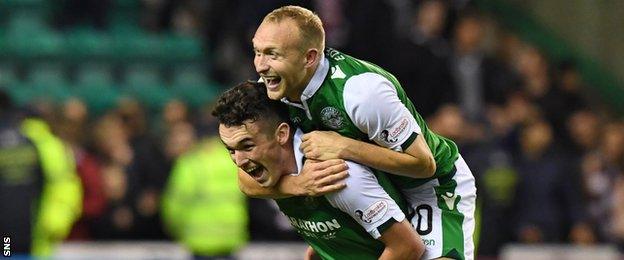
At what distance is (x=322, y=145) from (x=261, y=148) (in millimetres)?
219

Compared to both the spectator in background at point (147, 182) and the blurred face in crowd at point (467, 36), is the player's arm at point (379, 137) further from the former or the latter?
the blurred face in crowd at point (467, 36)

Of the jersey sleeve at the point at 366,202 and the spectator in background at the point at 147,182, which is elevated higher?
the jersey sleeve at the point at 366,202

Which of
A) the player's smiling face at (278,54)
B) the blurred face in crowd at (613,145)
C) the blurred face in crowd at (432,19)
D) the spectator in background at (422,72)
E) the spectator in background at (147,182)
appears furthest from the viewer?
the blurred face in crowd at (432,19)

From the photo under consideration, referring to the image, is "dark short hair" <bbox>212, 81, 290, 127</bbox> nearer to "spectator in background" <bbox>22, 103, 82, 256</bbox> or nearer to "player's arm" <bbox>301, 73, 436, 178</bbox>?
"player's arm" <bbox>301, 73, 436, 178</bbox>

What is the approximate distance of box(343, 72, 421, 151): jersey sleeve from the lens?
17.4ft

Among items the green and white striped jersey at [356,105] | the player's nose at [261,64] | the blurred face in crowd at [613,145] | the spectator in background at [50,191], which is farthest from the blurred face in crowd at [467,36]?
the player's nose at [261,64]

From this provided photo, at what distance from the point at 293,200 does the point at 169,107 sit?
17.7 feet

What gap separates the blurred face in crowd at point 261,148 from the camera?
5383 mm

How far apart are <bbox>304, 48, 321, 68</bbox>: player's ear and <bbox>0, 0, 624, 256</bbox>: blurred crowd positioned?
366 cm

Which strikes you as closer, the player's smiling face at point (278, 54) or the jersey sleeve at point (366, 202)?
the player's smiling face at point (278, 54)

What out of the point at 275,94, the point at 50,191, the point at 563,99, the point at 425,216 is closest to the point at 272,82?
the point at 275,94

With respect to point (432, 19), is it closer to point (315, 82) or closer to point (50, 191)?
point (50, 191)

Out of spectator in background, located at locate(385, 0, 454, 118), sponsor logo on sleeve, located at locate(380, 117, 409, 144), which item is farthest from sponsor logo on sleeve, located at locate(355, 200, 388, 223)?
spectator in background, located at locate(385, 0, 454, 118)

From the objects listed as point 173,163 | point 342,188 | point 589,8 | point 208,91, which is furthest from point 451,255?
point 589,8
